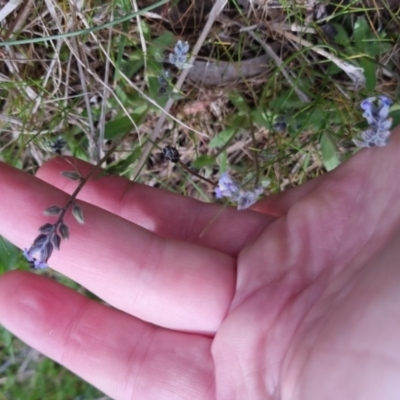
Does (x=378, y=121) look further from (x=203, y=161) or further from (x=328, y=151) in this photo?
(x=203, y=161)

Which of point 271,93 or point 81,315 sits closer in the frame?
point 81,315

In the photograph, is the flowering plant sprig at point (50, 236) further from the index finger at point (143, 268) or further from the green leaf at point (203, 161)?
the green leaf at point (203, 161)

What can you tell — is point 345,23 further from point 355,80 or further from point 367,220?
point 367,220

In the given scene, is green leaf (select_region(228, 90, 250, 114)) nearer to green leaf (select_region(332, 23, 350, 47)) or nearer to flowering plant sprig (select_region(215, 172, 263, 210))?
green leaf (select_region(332, 23, 350, 47))

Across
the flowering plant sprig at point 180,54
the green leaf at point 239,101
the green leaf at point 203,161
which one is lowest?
the green leaf at point 203,161

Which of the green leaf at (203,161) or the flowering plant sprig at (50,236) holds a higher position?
the flowering plant sprig at (50,236)

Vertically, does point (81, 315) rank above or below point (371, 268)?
below

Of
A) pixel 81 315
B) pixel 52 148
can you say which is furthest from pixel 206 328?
pixel 52 148

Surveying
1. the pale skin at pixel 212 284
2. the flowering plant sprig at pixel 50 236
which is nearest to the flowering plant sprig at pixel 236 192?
the pale skin at pixel 212 284
